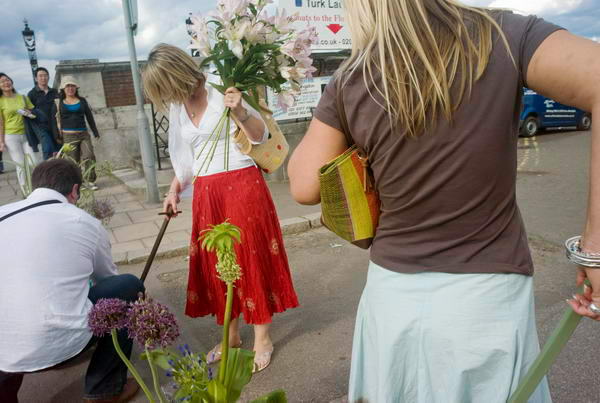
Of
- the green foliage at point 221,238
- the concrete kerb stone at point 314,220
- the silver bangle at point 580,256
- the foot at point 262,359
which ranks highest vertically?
the green foliage at point 221,238

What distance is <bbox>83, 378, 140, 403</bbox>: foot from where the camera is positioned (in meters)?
2.61

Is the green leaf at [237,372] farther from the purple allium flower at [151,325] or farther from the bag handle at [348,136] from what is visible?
the bag handle at [348,136]

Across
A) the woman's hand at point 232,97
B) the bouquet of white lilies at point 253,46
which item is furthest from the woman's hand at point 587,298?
the woman's hand at point 232,97

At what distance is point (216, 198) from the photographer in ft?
8.96

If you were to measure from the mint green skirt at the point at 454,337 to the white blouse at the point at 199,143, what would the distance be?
151 centimetres

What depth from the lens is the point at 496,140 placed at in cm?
114

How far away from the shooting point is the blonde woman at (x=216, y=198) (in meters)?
2.51

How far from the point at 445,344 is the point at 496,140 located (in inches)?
20.3

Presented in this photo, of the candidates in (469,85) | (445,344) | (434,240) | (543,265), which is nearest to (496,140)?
(469,85)

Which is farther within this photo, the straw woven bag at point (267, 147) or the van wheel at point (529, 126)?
the van wheel at point (529, 126)

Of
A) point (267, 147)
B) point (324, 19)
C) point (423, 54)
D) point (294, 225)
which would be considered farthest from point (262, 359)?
point (324, 19)

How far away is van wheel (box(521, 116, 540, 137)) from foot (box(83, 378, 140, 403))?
13.9 meters

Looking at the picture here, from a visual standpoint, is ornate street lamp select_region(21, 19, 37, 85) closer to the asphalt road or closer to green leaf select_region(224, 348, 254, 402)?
the asphalt road

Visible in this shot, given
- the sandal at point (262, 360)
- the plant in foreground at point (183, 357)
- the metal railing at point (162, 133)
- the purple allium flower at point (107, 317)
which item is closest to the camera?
the plant in foreground at point (183, 357)
